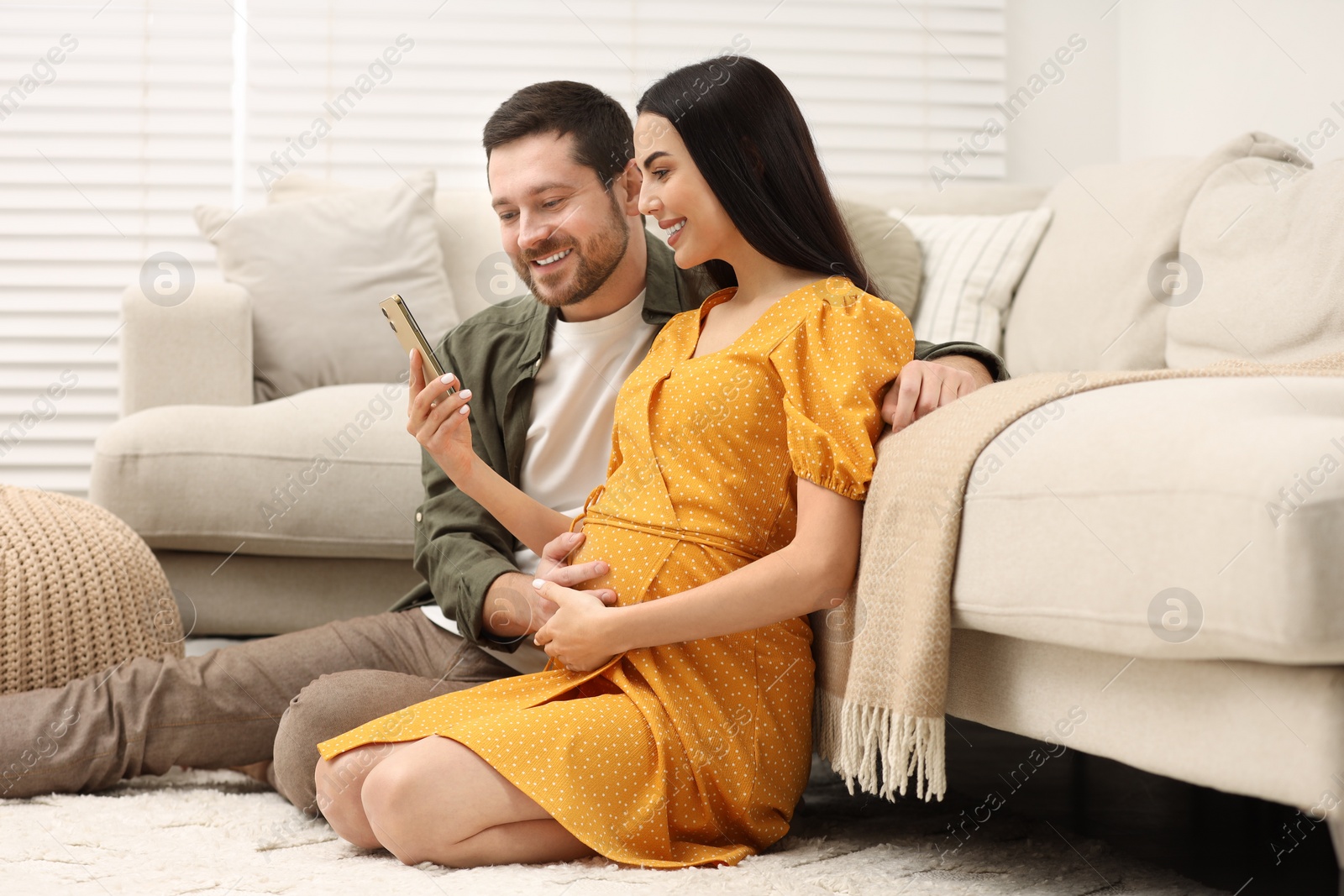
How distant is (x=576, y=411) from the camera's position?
1.38 m

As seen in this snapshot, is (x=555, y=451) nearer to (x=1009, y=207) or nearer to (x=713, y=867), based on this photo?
(x=713, y=867)

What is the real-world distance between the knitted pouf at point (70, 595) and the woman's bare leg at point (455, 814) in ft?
1.87

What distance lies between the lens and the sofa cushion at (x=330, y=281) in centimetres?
225

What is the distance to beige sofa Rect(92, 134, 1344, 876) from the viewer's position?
2.23 feet

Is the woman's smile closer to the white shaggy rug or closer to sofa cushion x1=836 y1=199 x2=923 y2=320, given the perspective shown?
the white shaggy rug

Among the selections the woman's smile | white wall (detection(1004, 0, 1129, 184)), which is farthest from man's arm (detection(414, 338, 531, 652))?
white wall (detection(1004, 0, 1129, 184))

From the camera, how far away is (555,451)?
1.38 meters

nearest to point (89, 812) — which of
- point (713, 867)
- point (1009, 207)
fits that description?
point (713, 867)

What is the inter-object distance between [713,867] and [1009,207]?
74.8 inches

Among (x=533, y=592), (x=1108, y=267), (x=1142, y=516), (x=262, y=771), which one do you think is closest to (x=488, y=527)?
(x=533, y=592)

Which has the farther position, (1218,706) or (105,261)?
(105,261)

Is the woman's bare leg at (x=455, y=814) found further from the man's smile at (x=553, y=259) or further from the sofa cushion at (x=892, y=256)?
the sofa cushion at (x=892, y=256)

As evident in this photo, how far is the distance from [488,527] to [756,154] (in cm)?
52

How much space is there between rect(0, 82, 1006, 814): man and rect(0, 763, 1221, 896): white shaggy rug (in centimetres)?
6
